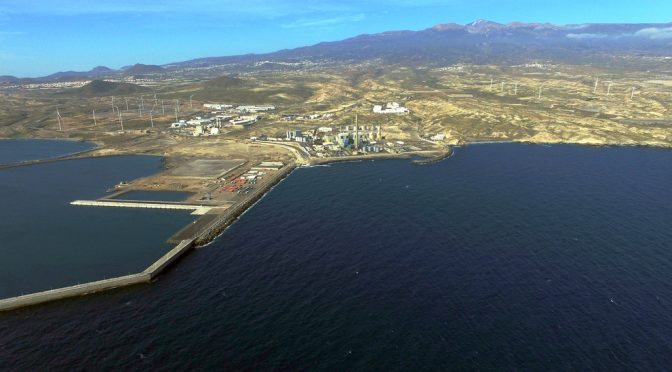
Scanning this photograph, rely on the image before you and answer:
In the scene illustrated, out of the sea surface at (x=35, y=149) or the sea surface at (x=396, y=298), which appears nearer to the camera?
the sea surface at (x=396, y=298)

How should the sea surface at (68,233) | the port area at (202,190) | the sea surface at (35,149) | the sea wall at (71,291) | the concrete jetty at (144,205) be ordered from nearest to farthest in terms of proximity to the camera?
the sea wall at (71,291) < the sea surface at (68,233) < the port area at (202,190) < the concrete jetty at (144,205) < the sea surface at (35,149)

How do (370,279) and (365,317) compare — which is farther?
(370,279)

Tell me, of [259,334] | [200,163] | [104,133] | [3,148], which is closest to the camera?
[259,334]

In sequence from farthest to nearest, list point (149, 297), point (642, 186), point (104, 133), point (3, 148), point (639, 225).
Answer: point (104, 133), point (3, 148), point (642, 186), point (639, 225), point (149, 297)

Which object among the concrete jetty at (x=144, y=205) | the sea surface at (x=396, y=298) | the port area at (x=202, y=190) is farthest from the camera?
the concrete jetty at (x=144, y=205)

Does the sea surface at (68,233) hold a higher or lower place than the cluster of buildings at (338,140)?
lower

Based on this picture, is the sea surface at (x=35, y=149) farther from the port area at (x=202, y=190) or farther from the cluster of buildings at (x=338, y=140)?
the cluster of buildings at (x=338, y=140)

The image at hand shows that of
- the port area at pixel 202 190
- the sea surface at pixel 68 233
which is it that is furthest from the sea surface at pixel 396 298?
the sea surface at pixel 68 233

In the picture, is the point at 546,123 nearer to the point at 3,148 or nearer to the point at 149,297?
the point at 149,297

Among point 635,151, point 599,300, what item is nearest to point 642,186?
point 635,151
